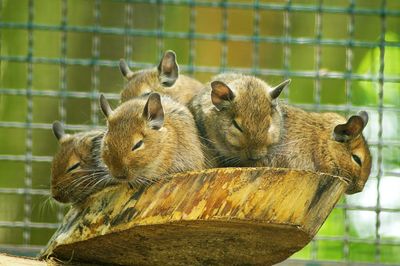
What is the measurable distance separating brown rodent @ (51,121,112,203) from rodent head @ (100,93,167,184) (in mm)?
222

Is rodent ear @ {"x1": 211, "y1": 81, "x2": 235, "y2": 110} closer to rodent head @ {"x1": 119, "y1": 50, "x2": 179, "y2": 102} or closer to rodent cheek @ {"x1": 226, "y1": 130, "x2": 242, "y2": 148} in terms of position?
rodent cheek @ {"x1": 226, "y1": 130, "x2": 242, "y2": 148}

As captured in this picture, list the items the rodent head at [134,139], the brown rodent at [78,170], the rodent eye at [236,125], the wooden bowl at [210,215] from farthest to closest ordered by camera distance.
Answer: the rodent eye at [236,125] → the brown rodent at [78,170] → the rodent head at [134,139] → the wooden bowl at [210,215]

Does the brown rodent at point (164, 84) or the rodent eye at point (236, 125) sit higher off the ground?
the brown rodent at point (164, 84)

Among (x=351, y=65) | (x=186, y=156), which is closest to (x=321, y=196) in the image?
(x=186, y=156)

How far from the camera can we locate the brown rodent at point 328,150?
17.1 ft

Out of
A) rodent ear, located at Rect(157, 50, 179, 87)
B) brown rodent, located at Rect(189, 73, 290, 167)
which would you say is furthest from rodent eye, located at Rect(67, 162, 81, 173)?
rodent ear, located at Rect(157, 50, 179, 87)

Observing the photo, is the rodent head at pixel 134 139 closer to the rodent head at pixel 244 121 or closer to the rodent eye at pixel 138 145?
the rodent eye at pixel 138 145

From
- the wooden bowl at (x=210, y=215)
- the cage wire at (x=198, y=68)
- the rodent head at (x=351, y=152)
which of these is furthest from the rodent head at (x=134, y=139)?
the cage wire at (x=198, y=68)

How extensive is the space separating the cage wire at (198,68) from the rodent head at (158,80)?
143 centimetres

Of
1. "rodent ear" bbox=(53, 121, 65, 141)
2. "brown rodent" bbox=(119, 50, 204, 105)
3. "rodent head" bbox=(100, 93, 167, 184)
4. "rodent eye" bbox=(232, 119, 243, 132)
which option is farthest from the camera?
"brown rodent" bbox=(119, 50, 204, 105)

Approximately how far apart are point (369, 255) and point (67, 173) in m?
3.62

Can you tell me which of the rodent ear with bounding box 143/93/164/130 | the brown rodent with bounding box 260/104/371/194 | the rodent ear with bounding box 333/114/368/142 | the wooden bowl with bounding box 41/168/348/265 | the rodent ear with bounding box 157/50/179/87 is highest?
the rodent ear with bounding box 157/50/179/87

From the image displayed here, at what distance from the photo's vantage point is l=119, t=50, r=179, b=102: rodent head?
608 centimetres

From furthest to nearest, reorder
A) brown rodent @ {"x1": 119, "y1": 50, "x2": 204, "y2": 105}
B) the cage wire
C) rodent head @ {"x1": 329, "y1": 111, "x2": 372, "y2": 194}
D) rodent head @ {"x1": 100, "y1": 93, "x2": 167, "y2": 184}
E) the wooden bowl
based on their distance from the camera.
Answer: the cage wire < brown rodent @ {"x1": 119, "y1": 50, "x2": 204, "y2": 105} < rodent head @ {"x1": 329, "y1": 111, "x2": 372, "y2": 194} < rodent head @ {"x1": 100, "y1": 93, "x2": 167, "y2": 184} < the wooden bowl
